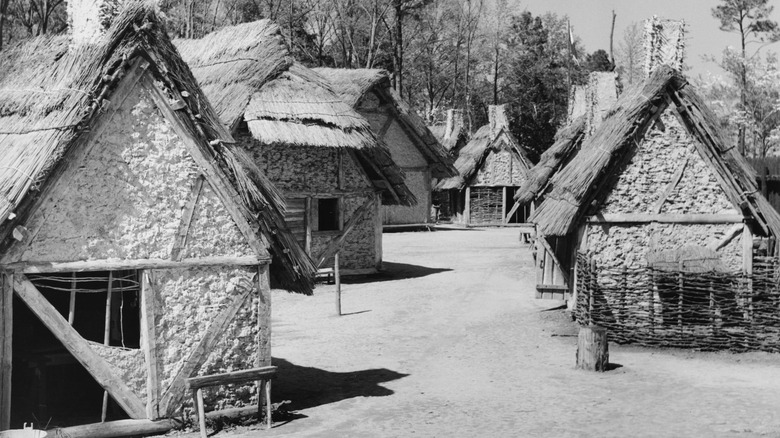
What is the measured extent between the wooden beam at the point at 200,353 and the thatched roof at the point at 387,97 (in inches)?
711

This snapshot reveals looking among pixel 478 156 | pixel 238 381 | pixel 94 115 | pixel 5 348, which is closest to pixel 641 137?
pixel 238 381

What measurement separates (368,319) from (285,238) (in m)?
7.17

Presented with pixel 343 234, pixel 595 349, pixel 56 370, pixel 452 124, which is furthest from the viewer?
pixel 452 124

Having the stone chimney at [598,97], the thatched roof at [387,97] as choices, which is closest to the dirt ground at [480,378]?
the stone chimney at [598,97]

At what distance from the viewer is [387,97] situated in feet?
112

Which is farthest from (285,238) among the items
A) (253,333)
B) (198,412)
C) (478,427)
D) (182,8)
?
(182,8)

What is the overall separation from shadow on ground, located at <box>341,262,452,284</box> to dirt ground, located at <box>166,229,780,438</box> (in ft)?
7.12

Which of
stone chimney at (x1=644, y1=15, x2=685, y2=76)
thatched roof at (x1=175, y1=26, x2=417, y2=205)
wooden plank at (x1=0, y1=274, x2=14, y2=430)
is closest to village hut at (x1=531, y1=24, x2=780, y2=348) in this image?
stone chimney at (x1=644, y1=15, x2=685, y2=76)

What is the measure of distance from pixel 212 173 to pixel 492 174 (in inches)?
1322

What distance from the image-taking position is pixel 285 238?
11.7 meters

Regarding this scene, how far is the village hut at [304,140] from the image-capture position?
21.8 metres

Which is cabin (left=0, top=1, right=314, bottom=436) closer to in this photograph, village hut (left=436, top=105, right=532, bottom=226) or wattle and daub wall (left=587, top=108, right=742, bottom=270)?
wattle and daub wall (left=587, top=108, right=742, bottom=270)

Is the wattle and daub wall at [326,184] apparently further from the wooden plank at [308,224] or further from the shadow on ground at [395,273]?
the shadow on ground at [395,273]

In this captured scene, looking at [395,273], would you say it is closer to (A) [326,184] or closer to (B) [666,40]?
(A) [326,184]
